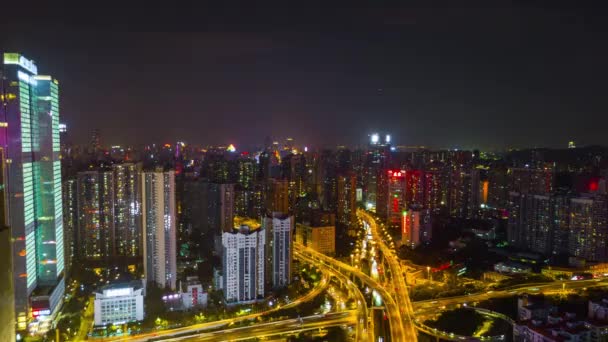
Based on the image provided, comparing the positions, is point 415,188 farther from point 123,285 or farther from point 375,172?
point 123,285

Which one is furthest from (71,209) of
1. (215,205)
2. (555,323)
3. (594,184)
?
(594,184)

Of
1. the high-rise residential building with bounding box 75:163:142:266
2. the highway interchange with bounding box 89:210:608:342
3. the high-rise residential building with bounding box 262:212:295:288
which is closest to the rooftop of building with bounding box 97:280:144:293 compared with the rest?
the highway interchange with bounding box 89:210:608:342

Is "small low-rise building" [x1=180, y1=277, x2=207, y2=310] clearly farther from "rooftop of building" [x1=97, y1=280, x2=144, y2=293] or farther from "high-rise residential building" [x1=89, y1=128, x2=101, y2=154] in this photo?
"high-rise residential building" [x1=89, y1=128, x2=101, y2=154]

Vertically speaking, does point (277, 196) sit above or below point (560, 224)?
above

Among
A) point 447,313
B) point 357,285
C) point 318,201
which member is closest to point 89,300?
point 357,285

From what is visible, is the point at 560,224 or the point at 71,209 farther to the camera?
the point at 560,224
